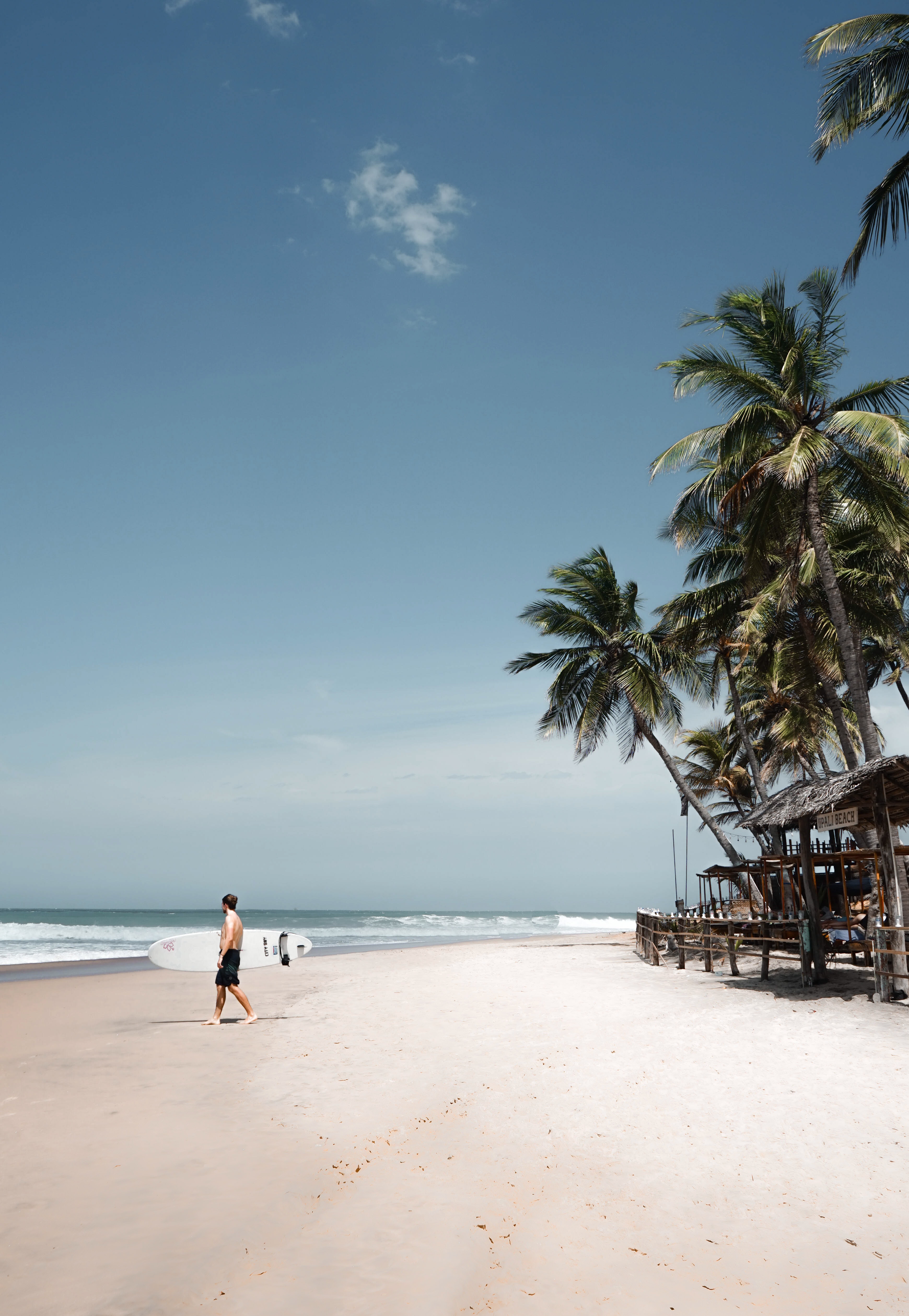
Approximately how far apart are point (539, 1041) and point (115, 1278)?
563 centimetres

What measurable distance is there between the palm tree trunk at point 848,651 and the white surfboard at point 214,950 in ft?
29.6

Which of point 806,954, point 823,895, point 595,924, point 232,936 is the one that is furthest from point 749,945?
point 595,924

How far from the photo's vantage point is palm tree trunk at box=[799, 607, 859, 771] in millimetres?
16766

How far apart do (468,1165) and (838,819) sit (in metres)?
7.37

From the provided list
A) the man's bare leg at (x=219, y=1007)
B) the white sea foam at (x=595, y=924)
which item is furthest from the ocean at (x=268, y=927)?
the man's bare leg at (x=219, y=1007)

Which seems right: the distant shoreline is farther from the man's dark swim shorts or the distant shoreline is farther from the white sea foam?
the white sea foam

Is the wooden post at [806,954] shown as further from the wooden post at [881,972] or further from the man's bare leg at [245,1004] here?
the man's bare leg at [245,1004]

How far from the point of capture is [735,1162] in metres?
5.35

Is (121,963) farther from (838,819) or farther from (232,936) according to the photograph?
(838,819)

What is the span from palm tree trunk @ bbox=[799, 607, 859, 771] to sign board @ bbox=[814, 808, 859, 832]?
5.50 meters

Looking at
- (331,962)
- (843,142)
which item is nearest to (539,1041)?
(843,142)

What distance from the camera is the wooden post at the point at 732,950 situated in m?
13.3

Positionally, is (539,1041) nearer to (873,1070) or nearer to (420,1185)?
(873,1070)

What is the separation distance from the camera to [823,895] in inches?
795
